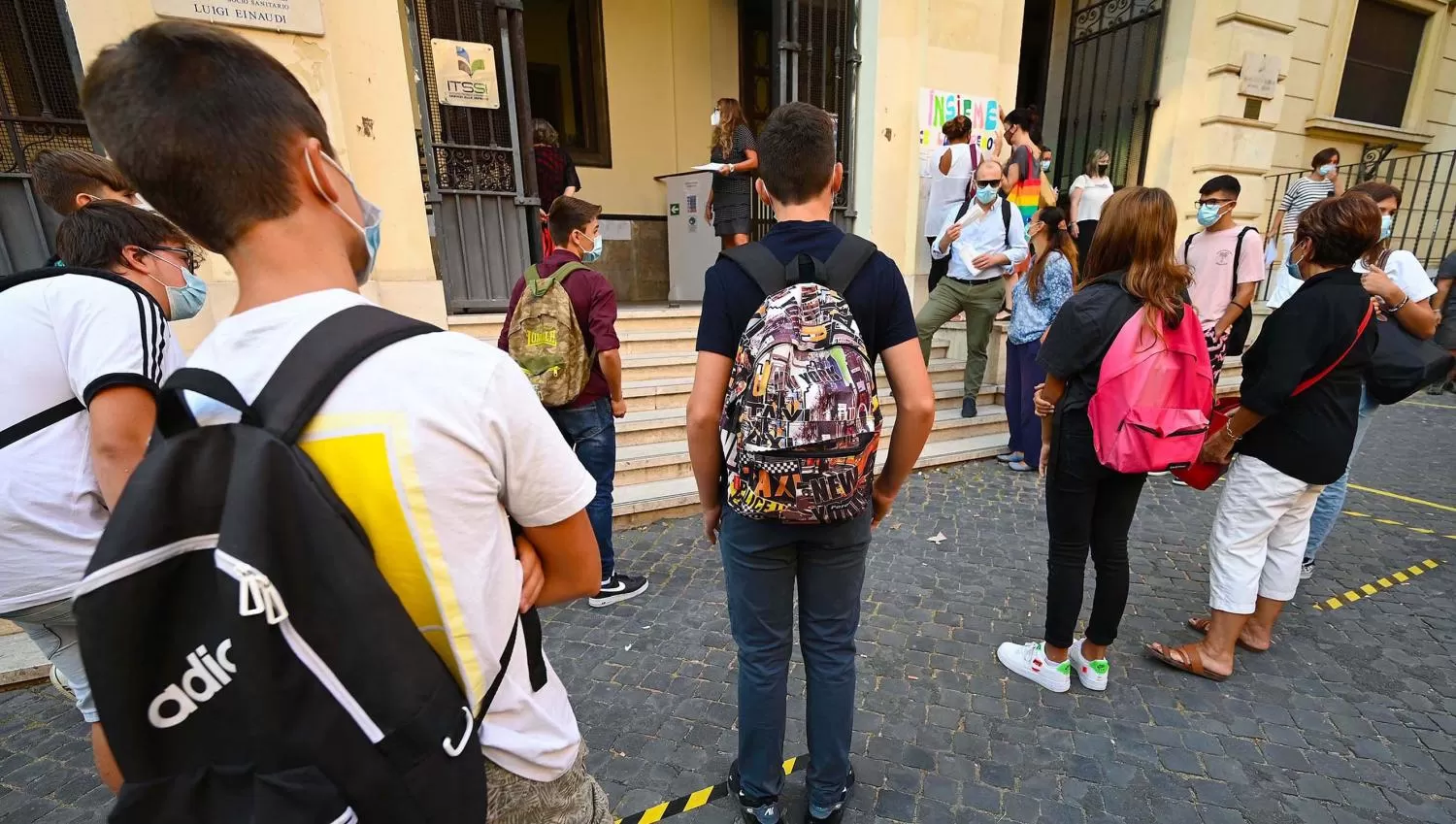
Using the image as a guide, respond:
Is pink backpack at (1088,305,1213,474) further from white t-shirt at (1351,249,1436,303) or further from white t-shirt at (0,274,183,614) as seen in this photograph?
white t-shirt at (0,274,183,614)

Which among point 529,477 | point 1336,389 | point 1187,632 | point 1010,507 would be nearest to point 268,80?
point 529,477

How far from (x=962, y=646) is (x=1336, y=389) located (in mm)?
1888

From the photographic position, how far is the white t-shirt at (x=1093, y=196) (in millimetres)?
7238

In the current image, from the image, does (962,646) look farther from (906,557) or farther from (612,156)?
(612,156)

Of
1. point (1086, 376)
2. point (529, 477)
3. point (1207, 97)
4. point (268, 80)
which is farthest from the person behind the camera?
point (1207, 97)

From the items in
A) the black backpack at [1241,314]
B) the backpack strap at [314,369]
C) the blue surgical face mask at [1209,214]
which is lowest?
the black backpack at [1241,314]

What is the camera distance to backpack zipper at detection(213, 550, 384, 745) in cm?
69

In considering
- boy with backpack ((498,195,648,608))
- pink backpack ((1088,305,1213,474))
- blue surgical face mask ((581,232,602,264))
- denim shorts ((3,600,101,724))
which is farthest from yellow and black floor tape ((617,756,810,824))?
blue surgical face mask ((581,232,602,264))

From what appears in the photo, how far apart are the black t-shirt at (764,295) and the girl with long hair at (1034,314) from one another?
3.39 metres

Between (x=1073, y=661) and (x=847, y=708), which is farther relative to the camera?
(x=1073, y=661)

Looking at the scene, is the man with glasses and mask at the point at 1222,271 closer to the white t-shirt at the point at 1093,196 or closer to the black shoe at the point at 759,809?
the white t-shirt at the point at 1093,196

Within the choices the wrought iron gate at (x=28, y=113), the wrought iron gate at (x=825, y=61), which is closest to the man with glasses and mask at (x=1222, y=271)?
the wrought iron gate at (x=825, y=61)

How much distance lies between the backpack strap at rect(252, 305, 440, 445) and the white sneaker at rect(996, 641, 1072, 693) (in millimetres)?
2904

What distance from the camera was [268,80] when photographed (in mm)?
833
